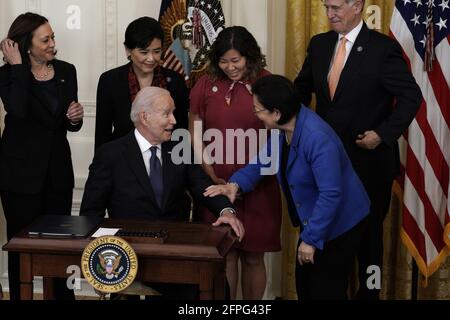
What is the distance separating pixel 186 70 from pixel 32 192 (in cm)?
120

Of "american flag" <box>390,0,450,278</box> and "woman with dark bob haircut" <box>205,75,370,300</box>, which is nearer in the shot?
"woman with dark bob haircut" <box>205,75,370,300</box>

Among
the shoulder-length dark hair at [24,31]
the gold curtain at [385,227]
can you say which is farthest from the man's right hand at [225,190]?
the shoulder-length dark hair at [24,31]

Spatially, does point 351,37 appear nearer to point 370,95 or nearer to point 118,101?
point 370,95

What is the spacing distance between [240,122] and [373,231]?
90cm

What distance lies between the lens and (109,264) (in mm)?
3240

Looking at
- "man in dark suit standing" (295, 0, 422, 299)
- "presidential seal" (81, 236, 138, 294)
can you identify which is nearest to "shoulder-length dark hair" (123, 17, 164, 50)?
"man in dark suit standing" (295, 0, 422, 299)

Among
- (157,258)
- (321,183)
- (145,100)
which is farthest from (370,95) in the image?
(157,258)

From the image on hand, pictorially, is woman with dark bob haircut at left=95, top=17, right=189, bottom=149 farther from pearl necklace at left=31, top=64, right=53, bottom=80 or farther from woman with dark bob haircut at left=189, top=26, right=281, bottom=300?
pearl necklace at left=31, top=64, right=53, bottom=80

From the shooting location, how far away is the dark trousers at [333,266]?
3.74 m

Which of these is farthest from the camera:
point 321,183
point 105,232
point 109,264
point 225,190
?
point 225,190

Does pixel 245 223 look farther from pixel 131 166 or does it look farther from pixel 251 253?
pixel 131 166

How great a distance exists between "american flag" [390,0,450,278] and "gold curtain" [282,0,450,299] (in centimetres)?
27

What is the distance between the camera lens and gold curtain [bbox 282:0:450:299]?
191 inches

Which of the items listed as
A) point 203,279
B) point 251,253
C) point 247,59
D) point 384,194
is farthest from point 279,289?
point 203,279
